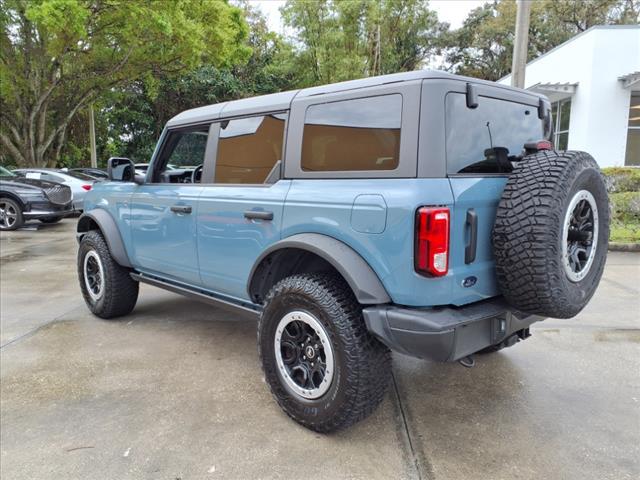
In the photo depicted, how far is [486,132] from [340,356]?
4.84ft

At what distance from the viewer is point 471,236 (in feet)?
7.97

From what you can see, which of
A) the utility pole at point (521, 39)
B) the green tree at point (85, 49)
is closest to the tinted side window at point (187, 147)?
the utility pole at point (521, 39)

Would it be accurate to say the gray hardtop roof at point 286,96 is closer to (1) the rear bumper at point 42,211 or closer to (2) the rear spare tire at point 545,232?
(2) the rear spare tire at point 545,232

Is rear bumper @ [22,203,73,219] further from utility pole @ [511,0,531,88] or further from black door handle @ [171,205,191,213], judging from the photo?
utility pole @ [511,0,531,88]

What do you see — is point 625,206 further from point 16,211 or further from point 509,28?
point 509,28

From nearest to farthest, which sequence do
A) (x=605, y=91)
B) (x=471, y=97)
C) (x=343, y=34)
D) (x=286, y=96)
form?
(x=471, y=97)
(x=286, y=96)
(x=605, y=91)
(x=343, y=34)

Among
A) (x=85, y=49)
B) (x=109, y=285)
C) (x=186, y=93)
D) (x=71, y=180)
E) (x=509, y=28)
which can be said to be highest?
(x=509, y=28)

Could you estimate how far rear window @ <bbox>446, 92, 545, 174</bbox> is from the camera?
2.49m

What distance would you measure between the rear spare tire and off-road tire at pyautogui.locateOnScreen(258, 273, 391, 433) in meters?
0.77

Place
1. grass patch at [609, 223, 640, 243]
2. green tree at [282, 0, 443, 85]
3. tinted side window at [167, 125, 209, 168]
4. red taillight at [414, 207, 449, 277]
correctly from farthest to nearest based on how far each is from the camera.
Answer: green tree at [282, 0, 443, 85], grass patch at [609, 223, 640, 243], tinted side window at [167, 125, 209, 168], red taillight at [414, 207, 449, 277]

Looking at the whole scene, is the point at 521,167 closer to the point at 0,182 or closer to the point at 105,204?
the point at 105,204

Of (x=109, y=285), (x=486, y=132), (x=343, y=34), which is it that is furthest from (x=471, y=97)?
(x=343, y=34)

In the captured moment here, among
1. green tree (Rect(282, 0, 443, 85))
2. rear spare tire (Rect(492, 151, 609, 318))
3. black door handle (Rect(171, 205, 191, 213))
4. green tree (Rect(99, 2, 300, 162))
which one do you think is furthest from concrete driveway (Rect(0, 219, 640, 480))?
green tree (Rect(99, 2, 300, 162))

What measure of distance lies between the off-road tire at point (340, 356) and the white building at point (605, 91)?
13749 millimetres
